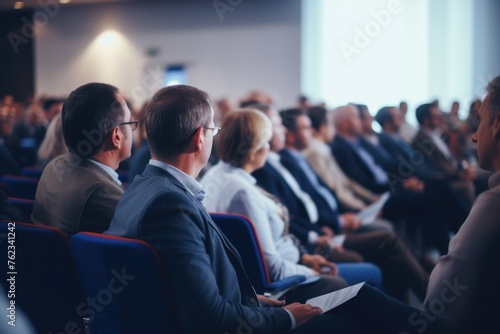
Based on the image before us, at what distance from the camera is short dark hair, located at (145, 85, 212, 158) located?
1.60 m

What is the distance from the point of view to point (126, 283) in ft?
4.68

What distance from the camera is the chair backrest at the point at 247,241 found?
207 cm

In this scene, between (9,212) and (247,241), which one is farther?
(247,241)

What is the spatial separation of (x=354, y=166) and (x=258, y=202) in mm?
2596

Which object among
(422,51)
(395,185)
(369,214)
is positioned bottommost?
(369,214)

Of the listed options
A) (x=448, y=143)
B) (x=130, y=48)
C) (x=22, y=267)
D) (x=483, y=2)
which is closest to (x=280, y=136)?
(x=22, y=267)

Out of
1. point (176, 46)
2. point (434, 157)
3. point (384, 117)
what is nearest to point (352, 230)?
point (434, 157)

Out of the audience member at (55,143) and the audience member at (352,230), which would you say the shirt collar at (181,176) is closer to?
the audience member at (55,143)

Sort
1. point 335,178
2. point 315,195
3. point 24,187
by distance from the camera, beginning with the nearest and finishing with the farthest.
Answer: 1. point 24,187
2. point 315,195
3. point 335,178

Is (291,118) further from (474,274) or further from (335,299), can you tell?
(474,274)

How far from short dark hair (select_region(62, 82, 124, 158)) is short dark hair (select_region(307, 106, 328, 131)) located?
11.7ft

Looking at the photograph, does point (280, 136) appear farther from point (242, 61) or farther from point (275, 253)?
point (242, 61)

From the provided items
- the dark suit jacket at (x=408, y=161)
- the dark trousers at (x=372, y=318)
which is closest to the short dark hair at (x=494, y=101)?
the dark trousers at (x=372, y=318)

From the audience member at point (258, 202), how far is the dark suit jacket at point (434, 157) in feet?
8.64
